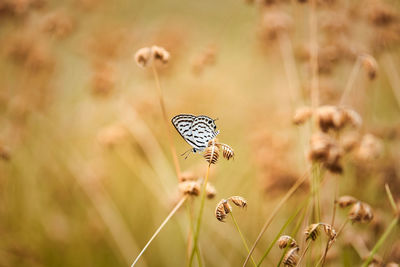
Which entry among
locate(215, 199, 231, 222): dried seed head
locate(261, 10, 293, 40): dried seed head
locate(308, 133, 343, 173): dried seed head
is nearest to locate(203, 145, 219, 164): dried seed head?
locate(215, 199, 231, 222): dried seed head

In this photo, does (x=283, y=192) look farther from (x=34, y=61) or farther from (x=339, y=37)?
(x=34, y=61)

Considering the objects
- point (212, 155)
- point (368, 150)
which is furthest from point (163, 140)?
point (212, 155)

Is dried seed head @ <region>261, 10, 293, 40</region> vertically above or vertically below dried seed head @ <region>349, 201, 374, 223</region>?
above

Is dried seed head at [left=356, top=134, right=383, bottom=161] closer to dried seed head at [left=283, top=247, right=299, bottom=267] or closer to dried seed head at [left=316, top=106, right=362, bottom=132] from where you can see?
dried seed head at [left=316, top=106, right=362, bottom=132]

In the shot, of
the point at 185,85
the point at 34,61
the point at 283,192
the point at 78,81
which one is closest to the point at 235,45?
the point at 185,85

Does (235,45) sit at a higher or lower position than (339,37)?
higher

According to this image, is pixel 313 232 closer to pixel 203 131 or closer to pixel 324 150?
pixel 324 150

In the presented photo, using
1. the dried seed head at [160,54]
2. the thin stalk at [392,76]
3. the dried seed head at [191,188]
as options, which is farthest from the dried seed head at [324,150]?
the thin stalk at [392,76]
